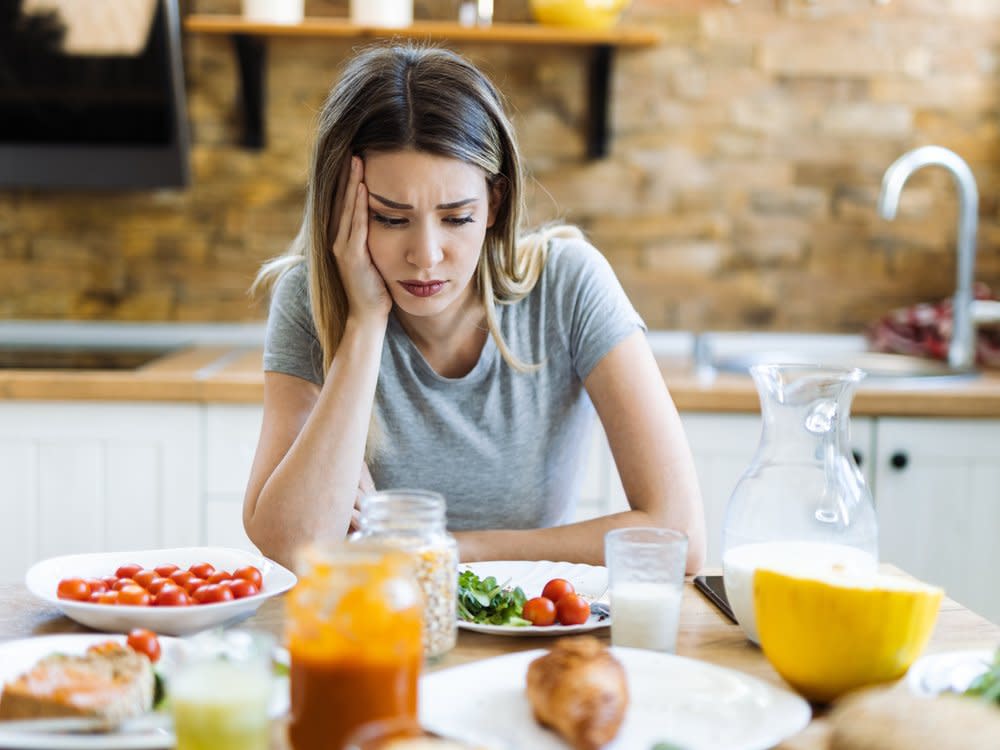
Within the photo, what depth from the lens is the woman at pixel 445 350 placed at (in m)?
1.50

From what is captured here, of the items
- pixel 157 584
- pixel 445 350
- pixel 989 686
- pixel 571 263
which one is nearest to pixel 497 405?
pixel 445 350

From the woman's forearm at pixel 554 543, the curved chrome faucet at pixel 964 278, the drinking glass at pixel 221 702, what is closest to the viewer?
the drinking glass at pixel 221 702

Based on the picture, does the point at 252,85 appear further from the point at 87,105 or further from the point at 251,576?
the point at 251,576

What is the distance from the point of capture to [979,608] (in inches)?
98.9

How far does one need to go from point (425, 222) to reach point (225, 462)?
1.07m

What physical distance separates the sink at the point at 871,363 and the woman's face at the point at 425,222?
1177mm

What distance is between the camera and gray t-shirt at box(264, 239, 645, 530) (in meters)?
1.74

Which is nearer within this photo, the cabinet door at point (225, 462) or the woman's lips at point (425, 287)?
the woman's lips at point (425, 287)

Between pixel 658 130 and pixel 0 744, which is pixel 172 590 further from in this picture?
pixel 658 130

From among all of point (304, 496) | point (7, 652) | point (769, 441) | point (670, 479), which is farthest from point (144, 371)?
point (769, 441)

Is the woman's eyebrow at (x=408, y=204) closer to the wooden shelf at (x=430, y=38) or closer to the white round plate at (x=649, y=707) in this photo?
the white round plate at (x=649, y=707)

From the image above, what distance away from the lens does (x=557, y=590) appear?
46.2 inches

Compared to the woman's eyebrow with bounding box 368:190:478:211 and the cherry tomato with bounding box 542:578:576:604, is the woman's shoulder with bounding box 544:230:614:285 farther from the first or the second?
the cherry tomato with bounding box 542:578:576:604

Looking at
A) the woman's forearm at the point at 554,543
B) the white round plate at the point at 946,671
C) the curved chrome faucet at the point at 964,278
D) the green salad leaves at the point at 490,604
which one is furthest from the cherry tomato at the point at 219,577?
the curved chrome faucet at the point at 964,278
